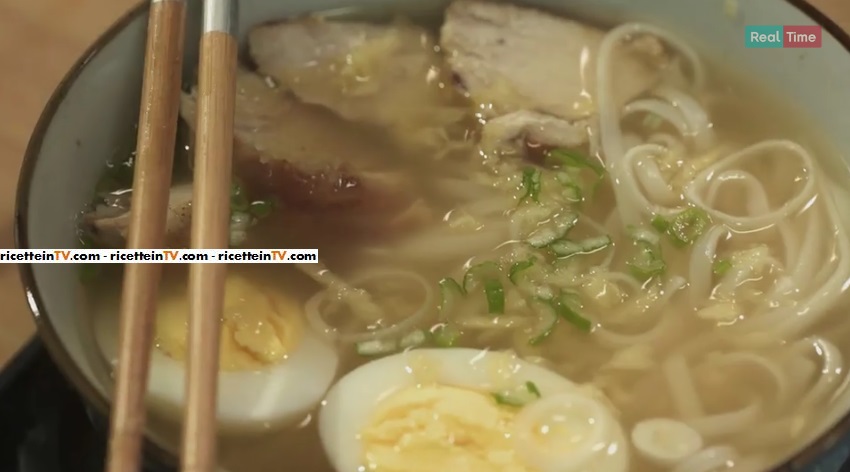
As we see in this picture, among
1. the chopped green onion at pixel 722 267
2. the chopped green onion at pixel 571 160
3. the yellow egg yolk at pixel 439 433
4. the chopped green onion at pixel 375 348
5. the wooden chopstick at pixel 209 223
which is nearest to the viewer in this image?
the wooden chopstick at pixel 209 223

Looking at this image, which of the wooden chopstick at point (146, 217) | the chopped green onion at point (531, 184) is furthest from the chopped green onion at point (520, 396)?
the wooden chopstick at point (146, 217)

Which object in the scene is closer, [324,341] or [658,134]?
[324,341]

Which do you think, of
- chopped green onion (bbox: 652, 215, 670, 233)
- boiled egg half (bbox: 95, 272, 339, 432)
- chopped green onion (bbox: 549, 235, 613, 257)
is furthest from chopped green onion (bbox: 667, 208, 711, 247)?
boiled egg half (bbox: 95, 272, 339, 432)

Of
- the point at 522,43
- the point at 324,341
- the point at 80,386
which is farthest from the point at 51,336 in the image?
the point at 522,43

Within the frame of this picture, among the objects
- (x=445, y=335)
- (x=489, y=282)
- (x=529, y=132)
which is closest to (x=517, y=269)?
(x=489, y=282)

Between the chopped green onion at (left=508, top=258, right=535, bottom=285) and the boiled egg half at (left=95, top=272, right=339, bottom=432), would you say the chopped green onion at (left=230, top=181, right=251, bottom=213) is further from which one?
the chopped green onion at (left=508, top=258, right=535, bottom=285)

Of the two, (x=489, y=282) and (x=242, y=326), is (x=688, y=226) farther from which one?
(x=242, y=326)

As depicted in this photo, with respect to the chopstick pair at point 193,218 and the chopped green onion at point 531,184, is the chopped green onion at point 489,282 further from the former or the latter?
the chopstick pair at point 193,218

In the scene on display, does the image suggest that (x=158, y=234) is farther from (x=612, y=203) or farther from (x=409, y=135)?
(x=612, y=203)
